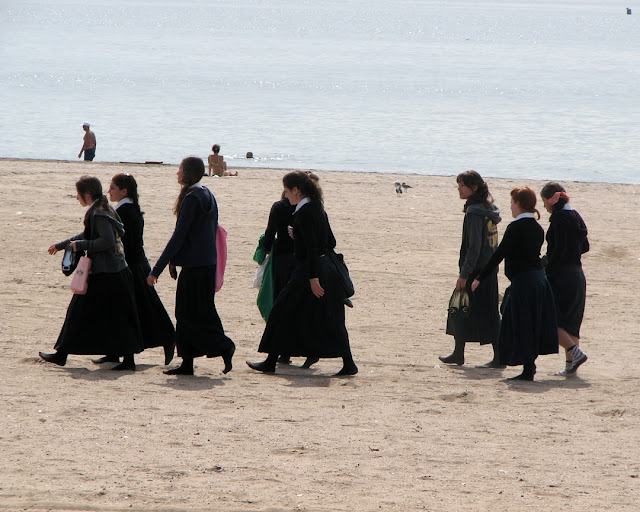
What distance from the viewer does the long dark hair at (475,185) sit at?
7695 mm

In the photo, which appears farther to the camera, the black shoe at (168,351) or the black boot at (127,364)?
the black shoe at (168,351)

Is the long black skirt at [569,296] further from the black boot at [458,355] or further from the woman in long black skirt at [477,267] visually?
the black boot at [458,355]

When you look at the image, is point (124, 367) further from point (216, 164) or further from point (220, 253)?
point (216, 164)

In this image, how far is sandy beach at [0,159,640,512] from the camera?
4.97 meters

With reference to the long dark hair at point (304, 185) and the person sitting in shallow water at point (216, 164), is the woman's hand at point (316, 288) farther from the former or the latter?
the person sitting in shallow water at point (216, 164)

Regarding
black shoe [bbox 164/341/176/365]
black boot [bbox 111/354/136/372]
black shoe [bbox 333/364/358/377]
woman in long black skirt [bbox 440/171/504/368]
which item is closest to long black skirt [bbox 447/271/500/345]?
woman in long black skirt [bbox 440/171/504/368]

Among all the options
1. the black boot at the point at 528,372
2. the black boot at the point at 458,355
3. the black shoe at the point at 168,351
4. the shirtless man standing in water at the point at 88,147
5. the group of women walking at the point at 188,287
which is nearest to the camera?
the group of women walking at the point at 188,287

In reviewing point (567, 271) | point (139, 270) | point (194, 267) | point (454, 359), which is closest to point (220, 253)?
point (194, 267)

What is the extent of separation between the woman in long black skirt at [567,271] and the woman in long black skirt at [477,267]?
0.46 m

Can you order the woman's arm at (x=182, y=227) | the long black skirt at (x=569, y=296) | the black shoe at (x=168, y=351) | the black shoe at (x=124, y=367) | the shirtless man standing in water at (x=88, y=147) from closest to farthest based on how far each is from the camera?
the woman's arm at (x=182, y=227), the black shoe at (x=124, y=367), the black shoe at (x=168, y=351), the long black skirt at (x=569, y=296), the shirtless man standing in water at (x=88, y=147)

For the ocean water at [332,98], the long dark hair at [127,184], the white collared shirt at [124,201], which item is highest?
the ocean water at [332,98]

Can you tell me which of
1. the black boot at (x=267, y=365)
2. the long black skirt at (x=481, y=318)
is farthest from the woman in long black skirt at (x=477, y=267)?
the black boot at (x=267, y=365)

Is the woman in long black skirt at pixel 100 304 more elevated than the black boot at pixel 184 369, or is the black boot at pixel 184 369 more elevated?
the woman in long black skirt at pixel 100 304

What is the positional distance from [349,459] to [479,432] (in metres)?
1.04
